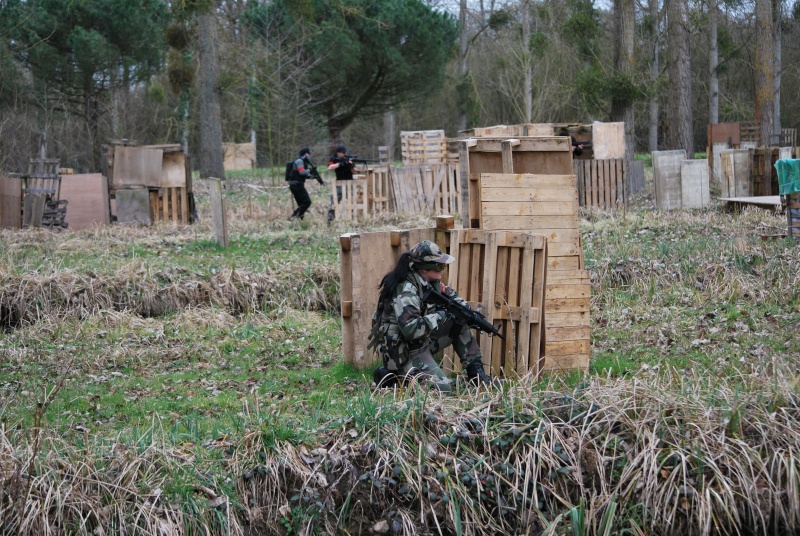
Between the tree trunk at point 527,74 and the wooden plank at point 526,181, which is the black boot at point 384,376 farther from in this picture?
the tree trunk at point 527,74

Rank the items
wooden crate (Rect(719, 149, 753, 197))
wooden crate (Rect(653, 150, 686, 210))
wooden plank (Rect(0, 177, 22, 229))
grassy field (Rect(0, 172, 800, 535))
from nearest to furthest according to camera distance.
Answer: grassy field (Rect(0, 172, 800, 535)), wooden plank (Rect(0, 177, 22, 229)), wooden crate (Rect(653, 150, 686, 210)), wooden crate (Rect(719, 149, 753, 197))

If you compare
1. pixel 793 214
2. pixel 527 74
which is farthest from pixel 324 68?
pixel 793 214

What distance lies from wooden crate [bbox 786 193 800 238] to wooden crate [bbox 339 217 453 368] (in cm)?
669

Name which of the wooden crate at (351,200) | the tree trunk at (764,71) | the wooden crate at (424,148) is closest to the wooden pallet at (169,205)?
the wooden crate at (351,200)

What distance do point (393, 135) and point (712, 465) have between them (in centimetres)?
3978

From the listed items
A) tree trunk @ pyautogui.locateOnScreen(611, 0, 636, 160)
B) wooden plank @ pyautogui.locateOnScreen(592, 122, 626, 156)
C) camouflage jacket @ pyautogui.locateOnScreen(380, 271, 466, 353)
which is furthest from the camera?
tree trunk @ pyautogui.locateOnScreen(611, 0, 636, 160)

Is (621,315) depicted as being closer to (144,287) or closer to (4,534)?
(144,287)

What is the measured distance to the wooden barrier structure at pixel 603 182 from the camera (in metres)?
Result: 18.9

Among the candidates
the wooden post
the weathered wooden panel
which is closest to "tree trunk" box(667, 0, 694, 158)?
the weathered wooden panel

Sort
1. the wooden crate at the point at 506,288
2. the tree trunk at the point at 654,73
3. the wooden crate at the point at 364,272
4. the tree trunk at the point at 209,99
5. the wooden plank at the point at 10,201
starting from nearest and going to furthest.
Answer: the wooden crate at the point at 506,288
the wooden crate at the point at 364,272
the wooden plank at the point at 10,201
the tree trunk at the point at 209,99
the tree trunk at the point at 654,73

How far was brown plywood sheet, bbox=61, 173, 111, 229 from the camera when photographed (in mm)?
18219

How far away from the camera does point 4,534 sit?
520 cm

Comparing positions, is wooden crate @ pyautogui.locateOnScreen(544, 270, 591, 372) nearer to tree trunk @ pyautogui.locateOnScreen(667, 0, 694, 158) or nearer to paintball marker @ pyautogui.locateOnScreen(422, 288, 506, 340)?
paintball marker @ pyautogui.locateOnScreen(422, 288, 506, 340)

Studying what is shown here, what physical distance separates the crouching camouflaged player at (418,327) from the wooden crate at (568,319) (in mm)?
835
